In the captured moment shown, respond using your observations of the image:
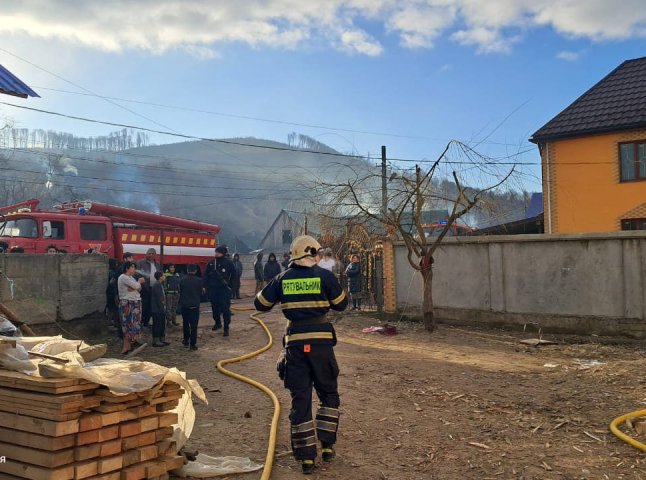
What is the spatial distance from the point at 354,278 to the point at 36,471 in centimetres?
1067

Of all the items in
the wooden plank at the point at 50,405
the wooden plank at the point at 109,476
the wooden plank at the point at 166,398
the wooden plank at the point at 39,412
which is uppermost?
the wooden plank at the point at 50,405

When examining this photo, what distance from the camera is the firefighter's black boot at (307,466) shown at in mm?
4113

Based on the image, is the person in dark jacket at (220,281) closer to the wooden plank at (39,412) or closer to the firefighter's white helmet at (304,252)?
the firefighter's white helmet at (304,252)

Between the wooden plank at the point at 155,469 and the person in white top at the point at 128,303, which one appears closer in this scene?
the wooden plank at the point at 155,469

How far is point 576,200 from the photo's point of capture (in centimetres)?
1736

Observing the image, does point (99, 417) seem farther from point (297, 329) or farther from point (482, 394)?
point (482, 394)

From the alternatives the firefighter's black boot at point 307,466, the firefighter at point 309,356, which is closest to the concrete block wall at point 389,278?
the firefighter at point 309,356

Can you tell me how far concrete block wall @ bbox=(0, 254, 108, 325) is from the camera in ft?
28.4

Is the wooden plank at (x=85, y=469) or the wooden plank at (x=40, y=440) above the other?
the wooden plank at (x=40, y=440)

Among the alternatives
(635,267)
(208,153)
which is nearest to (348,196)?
(635,267)

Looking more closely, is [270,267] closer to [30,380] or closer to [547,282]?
[547,282]

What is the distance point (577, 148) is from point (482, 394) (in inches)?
536

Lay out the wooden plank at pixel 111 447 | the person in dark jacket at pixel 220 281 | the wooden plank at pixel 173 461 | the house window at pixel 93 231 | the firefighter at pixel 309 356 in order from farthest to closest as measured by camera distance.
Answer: the house window at pixel 93 231 → the person in dark jacket at pixel 220 281 → the firefighter at pixel 309 356 → the wooden plank at pixel 173 461 → the wooden plank at pixel 111 447

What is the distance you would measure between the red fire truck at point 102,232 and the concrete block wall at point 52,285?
429 centimetres
